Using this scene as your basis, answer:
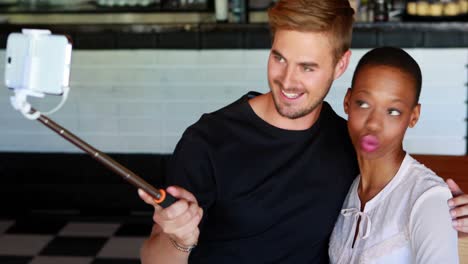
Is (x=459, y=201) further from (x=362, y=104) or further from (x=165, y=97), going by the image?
(x=165, y=97)

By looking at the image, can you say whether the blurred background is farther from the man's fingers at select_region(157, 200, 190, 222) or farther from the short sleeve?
the man's fingers at select_region(157, 200, 190, 222)

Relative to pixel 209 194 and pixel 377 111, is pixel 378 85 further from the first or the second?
pixel 209 194

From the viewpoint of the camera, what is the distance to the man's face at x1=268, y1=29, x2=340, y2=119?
1.68 meters

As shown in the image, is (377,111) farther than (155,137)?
No

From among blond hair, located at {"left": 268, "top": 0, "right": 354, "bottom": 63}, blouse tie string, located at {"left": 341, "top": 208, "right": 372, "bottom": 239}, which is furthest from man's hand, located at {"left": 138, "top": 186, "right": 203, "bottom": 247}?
blond hair, located at {"left": 268, "top": 0, "right": 354, "bottom": 63}

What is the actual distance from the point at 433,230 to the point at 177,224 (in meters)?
0.45

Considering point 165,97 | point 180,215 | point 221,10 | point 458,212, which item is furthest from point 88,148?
point 221,10

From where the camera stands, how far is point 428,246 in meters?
1.45

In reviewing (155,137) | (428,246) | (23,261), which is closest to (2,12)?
(155,137)

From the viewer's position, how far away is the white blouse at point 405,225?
1.46m

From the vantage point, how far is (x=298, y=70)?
1692 mm

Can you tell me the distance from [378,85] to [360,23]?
118 inches

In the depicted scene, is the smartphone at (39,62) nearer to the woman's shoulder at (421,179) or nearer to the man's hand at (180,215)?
the man's hand at (180,215)

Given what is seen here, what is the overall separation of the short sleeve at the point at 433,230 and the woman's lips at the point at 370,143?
0.47 feet
